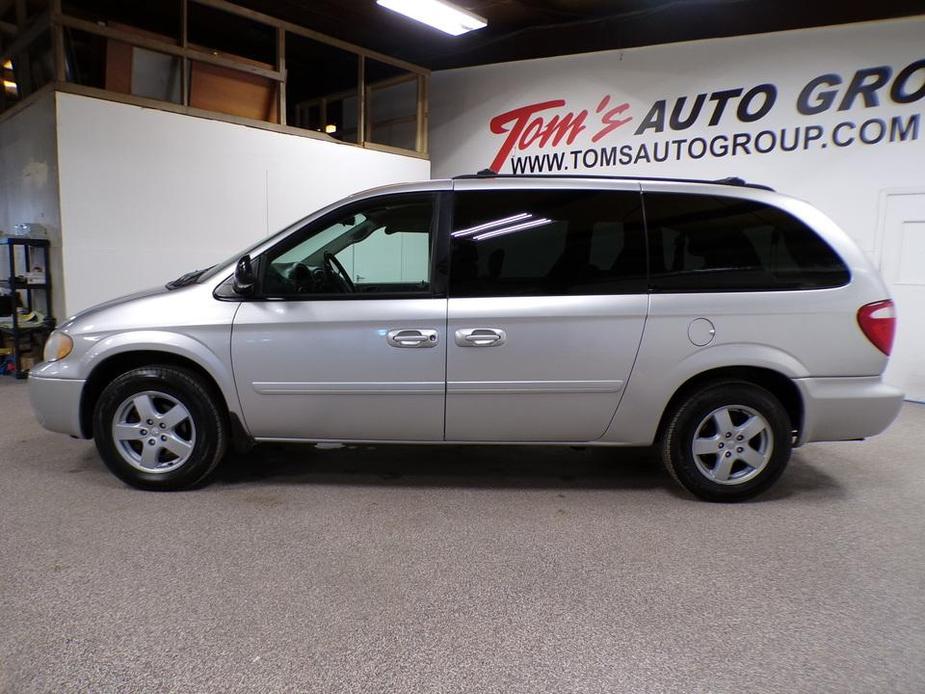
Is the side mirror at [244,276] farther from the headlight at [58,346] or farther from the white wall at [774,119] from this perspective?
the white wall at [774,119]

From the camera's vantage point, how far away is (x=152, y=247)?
5609mm

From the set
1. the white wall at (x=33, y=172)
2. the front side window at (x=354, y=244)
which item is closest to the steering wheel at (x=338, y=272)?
the front side window at (x=354, y=244)

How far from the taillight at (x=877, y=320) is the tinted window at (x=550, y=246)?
103 cm

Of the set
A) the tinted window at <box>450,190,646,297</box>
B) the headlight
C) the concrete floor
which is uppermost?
the tinted window at <box>450,190,646,297</box>

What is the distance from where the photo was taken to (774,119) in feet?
18.9

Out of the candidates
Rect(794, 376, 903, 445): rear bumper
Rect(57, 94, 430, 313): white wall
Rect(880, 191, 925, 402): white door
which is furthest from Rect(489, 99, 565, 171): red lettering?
Rect(794, 376, 903, 445): rear bumper

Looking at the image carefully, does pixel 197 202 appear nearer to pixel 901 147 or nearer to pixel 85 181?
pixel 85 181

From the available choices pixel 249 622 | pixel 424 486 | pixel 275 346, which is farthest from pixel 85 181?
pixel 249 622

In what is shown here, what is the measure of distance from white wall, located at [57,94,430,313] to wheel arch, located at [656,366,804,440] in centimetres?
495

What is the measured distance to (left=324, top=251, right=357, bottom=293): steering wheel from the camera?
2.94m

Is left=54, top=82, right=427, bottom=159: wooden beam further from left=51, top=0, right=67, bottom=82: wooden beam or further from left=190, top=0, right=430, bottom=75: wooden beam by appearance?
left=190, top=0, right=430, bottom=75: wooden beam

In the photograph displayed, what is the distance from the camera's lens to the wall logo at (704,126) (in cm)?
524

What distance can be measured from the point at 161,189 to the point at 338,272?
3600 millimetres

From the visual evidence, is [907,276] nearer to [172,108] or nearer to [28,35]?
[172,108]
